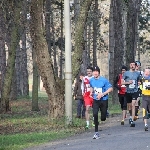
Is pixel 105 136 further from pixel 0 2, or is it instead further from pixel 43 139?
pixel 0 2

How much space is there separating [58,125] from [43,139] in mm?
2931

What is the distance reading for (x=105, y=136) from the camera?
46.6ft

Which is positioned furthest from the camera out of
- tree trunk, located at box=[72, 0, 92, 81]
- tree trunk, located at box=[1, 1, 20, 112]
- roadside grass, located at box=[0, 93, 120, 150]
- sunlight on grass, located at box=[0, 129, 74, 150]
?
tree trunk, located at box=[1, 1, 20, 112]

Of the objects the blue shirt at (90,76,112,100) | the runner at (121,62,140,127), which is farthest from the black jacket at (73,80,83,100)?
the blue shirt at (90,76,112,100)

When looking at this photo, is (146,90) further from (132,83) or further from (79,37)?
(79,37)

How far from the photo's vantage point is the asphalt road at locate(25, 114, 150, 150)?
11.9m

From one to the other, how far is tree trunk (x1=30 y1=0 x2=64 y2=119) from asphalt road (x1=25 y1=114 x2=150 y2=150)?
2023 mm

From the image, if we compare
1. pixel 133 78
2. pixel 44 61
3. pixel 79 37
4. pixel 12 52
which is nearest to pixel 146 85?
pixel 133 78

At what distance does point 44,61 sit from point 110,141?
5.28 meters

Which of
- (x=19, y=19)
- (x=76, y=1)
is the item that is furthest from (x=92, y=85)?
(x=76, y=1)

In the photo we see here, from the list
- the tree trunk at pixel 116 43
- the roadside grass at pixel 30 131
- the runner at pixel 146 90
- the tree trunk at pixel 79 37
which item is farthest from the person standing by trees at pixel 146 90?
the tree trunk at pixel 116 43

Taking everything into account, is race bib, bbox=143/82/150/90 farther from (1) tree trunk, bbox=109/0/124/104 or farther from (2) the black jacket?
(1) tree trunk, bbox=109/0/124/104

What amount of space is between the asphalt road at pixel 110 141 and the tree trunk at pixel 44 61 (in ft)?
6.64

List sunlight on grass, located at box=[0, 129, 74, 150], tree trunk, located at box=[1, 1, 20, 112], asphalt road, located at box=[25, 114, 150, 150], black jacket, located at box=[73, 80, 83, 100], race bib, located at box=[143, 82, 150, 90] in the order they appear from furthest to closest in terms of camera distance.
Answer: tree trunk, located at box=[1, 1, 20, 112]
black jacket, located at box=[73, 80, 83, 100]
race bib, located at box=[143, 82, 150, 90]
sunlight on grass, located at box=[0, 129, 74, 150]
asphalt road, located at box=[25, 114, 150, 150]
